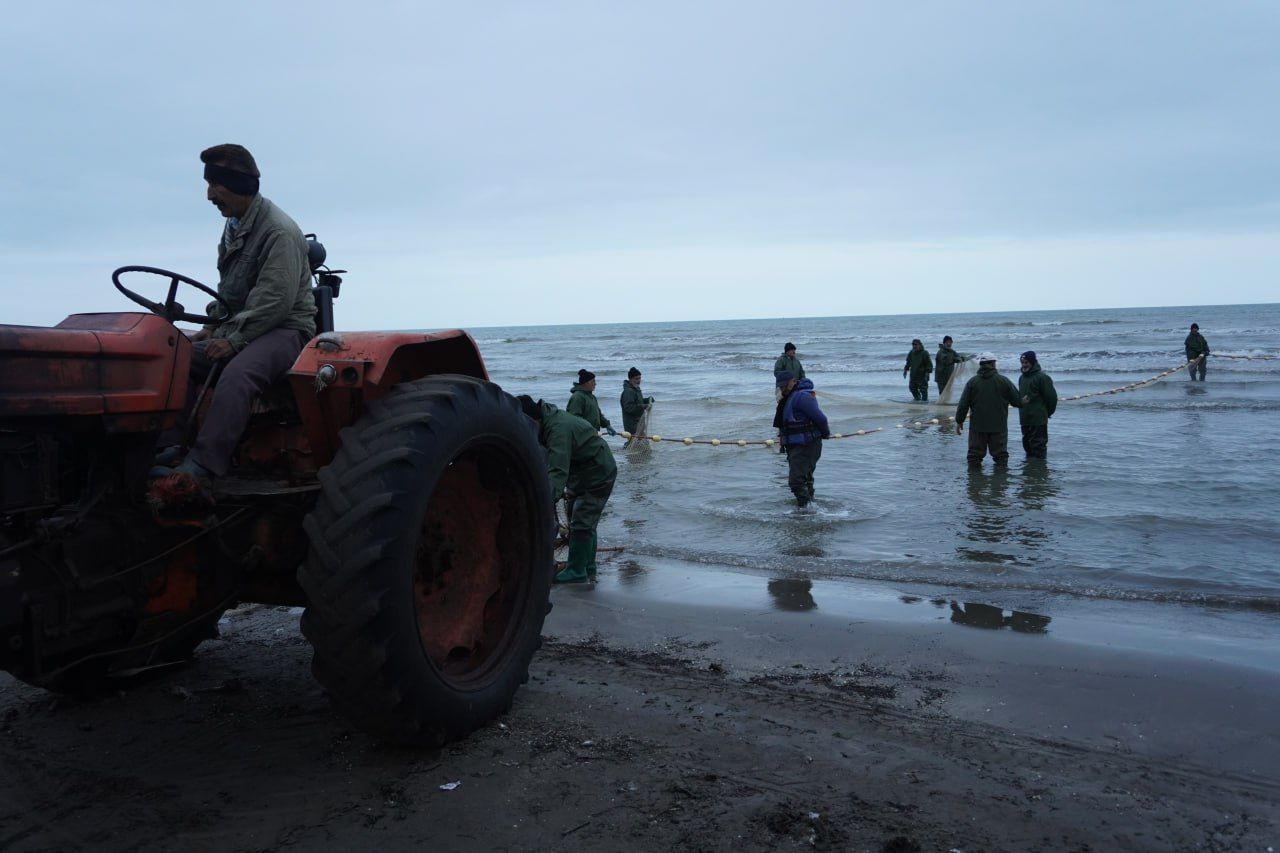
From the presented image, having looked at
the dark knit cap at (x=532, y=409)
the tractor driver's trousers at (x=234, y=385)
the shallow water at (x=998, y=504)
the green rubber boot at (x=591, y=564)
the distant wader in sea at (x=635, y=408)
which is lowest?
the shallow water at (x=998, y=504)

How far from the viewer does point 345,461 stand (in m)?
3.20

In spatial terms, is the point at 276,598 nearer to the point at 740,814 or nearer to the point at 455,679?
the point at 455,679

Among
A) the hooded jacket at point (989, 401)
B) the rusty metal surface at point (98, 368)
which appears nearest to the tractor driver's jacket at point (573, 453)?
the rusty metal surface at point (98, 368)

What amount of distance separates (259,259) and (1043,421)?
1187 cm

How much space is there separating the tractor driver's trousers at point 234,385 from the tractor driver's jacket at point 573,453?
3.41 meters

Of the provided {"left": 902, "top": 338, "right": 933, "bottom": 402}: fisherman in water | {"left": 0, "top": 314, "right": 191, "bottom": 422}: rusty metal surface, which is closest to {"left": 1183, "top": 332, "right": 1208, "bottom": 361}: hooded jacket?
{"left": 902, "top": 338, "right": 933, "bottom": 402}: fisherman in water

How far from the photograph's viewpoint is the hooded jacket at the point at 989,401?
12.5 metres

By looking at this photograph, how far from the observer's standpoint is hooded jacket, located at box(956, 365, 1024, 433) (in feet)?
41.1

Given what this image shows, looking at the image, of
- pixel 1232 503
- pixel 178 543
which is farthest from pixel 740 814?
pixel 1232 503

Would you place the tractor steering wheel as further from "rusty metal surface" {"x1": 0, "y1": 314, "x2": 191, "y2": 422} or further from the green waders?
the green waders

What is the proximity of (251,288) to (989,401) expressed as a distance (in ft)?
35.7

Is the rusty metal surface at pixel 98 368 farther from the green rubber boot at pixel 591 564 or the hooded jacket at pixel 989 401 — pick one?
the hooded jacket at pixel 989 401

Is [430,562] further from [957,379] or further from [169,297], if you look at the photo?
[957,379]

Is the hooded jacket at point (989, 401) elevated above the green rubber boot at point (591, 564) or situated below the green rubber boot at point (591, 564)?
above
